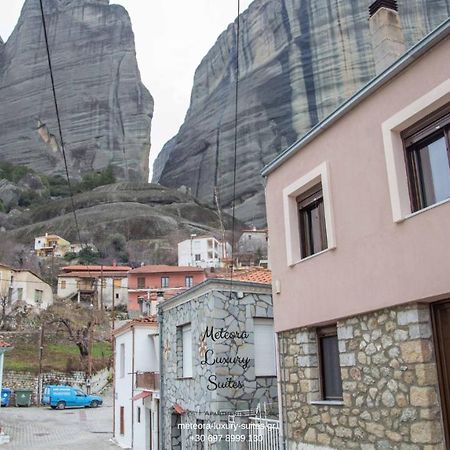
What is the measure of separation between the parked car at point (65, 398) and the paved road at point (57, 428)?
2.07 feet

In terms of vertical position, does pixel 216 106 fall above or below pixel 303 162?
above

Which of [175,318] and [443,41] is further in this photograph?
[175,318]

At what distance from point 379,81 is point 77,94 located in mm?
112164

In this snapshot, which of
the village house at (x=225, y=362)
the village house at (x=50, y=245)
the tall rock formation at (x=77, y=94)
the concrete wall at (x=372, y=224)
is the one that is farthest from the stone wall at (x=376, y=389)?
the tall rock formation at (x=77, y=94)

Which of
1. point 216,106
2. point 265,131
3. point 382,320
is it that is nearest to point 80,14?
point 216,106

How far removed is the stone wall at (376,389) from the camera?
604 centimetres

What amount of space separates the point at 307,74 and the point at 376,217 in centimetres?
8995

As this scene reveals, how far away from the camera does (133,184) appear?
330 ft

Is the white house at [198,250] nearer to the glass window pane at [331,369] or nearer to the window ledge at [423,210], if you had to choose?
the glass window pane at [331,369]

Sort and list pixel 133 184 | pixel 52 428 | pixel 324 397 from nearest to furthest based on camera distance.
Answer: pixel 324 397 < pixel 52 428 < pixel 133 184

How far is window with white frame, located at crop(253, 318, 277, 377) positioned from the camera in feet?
42.4

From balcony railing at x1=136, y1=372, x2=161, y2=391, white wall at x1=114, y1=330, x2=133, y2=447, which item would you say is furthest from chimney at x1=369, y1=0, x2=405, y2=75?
white wall at x1=114, y1=330, x2=133, y2=447

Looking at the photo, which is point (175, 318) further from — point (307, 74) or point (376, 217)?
point (307, 74)

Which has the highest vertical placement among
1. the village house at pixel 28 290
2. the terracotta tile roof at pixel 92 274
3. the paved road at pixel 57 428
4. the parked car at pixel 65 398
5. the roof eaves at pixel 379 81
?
the terracotta tile roof at pixel 92 274
